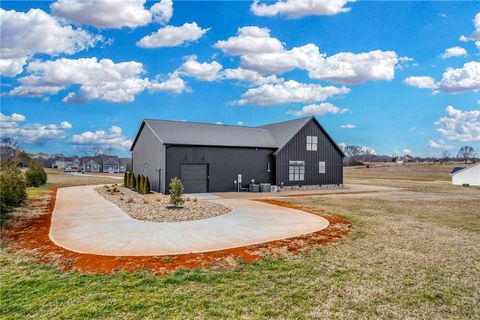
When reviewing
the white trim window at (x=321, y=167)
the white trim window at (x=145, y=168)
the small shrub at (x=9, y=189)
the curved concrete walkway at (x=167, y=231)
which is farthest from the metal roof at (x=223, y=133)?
the curved concrete walkway at (x=167, y=231)

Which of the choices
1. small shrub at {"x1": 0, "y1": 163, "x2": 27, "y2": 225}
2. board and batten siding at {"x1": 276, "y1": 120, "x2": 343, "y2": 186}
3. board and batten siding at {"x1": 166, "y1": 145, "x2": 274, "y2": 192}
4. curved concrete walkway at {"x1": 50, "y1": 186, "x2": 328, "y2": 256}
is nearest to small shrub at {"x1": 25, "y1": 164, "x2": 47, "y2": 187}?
small shrub at {"x1": 0, "y1": 163, "x2": 27, "y2": 225}

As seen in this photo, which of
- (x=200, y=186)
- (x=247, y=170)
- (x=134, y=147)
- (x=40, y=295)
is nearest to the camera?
(x=40, y=295)

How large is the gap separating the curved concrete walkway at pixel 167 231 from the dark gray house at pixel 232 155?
9.03m

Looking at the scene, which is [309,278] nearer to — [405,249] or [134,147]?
[405,249]

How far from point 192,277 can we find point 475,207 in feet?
55.5

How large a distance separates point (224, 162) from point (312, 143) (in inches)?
343

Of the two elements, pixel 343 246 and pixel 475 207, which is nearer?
pixel 343 246

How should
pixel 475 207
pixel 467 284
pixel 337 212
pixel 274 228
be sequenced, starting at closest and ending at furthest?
1. pixel 467 284
2. pixel 274 228
3. pixel 337 212
4. pixel 475 207

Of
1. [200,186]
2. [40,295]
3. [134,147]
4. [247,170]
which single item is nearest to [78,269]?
[40,295]

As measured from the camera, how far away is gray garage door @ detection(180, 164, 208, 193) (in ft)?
76.2

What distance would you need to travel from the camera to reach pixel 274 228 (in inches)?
426

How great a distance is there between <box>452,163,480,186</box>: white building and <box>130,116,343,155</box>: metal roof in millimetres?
18372

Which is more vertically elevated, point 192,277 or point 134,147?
point 134,147

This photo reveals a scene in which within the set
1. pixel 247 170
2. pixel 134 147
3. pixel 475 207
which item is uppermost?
pixel 134 147
